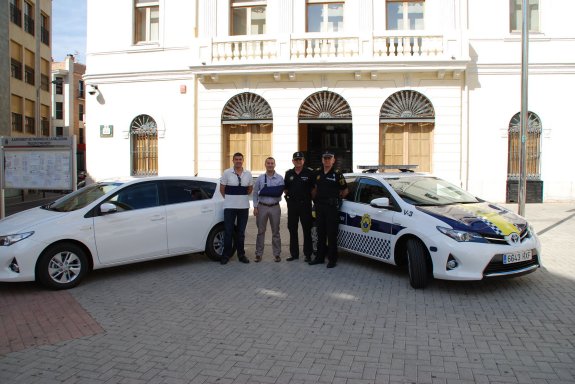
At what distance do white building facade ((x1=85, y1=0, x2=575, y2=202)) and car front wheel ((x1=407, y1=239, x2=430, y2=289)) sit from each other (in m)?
9.64

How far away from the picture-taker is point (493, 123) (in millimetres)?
15516

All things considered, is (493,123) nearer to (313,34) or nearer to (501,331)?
(313,34)

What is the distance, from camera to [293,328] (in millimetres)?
4949

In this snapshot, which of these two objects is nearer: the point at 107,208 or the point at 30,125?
the point at 107,208

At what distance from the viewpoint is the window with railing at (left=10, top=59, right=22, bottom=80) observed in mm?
27609

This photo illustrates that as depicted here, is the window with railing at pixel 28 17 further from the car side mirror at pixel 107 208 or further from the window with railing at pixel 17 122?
the car side mirror at pixel 107 208

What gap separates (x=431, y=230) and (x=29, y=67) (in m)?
30.5

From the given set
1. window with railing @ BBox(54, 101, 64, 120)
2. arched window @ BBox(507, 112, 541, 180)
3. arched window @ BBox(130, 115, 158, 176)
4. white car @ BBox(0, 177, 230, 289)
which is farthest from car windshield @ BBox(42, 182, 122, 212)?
window with railing @ BBox(54, 101, 64, 120)

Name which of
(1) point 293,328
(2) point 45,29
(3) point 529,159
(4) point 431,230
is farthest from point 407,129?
(2) point 45,29

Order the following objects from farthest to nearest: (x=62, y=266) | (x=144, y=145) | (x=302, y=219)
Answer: (x=144, y=145) < (x=302, y=219) < (x=62, y=266)

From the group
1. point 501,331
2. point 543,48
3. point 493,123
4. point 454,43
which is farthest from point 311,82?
point 501,331

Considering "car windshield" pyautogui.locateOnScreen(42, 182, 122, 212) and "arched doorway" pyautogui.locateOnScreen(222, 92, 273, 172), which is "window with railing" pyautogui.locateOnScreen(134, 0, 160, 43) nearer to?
"arched doorway" pyautogui.locateOnScreen(222, 92, 273, 172)

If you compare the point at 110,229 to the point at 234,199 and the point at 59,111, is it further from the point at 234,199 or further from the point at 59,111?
the point at 59,111

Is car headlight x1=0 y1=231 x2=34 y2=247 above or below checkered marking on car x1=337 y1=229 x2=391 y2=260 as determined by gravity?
above
